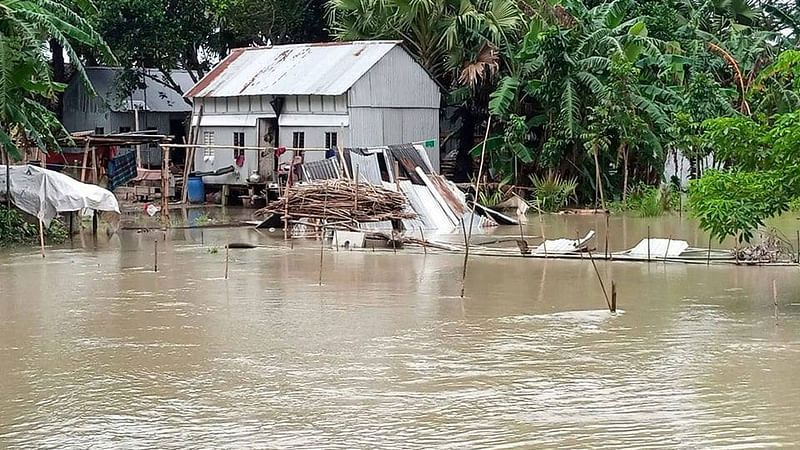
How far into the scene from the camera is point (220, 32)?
32.6 metres

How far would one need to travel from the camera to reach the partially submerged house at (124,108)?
3319 cm

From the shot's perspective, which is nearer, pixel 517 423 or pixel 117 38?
pixel 517 423

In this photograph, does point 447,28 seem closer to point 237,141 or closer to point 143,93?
point 237,141

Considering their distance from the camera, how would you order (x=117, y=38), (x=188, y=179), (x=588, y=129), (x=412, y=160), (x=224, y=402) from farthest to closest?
(x=117, y=38), (x=188, y=179), (x=588, y=129), (x=412, y=160), (x=224, y=402)

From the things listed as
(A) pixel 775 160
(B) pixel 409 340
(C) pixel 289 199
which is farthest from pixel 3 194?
(A) pixel 775 160

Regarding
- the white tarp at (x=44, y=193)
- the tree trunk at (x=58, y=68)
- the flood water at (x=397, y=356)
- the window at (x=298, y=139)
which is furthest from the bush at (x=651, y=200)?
the tree trunk at (x=58, y=68)

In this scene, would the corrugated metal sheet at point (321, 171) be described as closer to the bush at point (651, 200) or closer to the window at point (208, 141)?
the bush at point (651, 200)

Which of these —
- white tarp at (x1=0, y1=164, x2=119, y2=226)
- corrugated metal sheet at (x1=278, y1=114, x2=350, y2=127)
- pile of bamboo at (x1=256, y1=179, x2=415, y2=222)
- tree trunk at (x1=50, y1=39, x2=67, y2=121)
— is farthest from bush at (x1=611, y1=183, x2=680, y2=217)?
tree trunk at (x1=50, y1=39, x2=67, y2=121)

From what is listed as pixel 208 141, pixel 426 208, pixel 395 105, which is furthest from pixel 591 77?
pixel 208 141

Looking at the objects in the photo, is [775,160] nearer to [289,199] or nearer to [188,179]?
[289,199]

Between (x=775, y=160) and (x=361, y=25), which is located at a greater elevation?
(x=361, y=25)

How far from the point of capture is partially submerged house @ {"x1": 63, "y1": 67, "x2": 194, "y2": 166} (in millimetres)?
33188

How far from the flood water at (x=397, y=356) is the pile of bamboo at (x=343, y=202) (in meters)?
3.11

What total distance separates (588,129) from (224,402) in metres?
16.9
